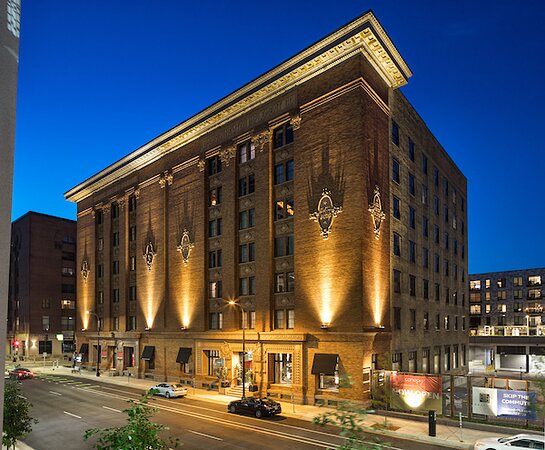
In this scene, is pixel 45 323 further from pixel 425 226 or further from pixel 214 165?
pixel 425 226

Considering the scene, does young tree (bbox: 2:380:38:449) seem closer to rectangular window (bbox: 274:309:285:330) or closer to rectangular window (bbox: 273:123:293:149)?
rectangular window (bbox: 274:309:285:330)

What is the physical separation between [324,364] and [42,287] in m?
83.5

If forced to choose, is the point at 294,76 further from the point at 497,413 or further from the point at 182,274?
the point at 497,413

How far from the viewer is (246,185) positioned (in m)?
50.8

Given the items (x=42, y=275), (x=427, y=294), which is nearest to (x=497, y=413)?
(x=427, y=294)

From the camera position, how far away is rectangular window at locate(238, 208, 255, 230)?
49.7 meters

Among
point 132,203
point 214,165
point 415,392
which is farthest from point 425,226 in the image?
point 132,203

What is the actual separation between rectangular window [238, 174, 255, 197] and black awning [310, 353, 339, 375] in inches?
712

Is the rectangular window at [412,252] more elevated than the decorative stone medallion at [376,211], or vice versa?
the decorative stone medallion at [376,211]

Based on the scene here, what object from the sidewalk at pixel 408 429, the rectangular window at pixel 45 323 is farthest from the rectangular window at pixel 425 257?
the rectangular window at pixel 45 323

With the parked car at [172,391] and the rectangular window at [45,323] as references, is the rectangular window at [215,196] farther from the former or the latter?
the rectangular window at [45,323]

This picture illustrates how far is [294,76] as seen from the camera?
45594mm

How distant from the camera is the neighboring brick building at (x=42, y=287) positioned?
338 feet

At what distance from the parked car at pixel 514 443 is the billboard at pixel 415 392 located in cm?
771
